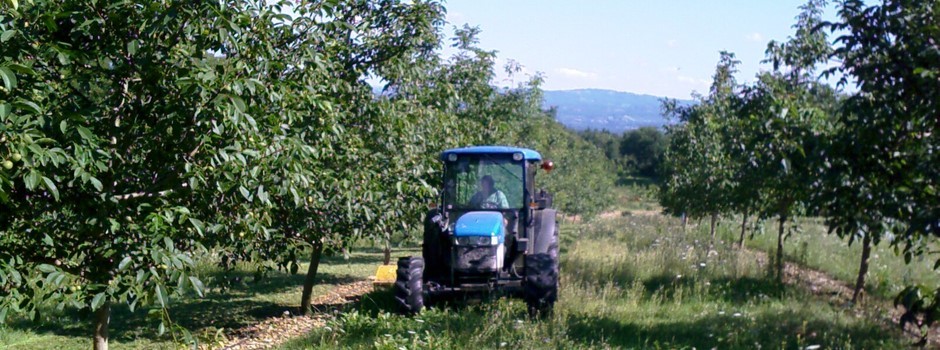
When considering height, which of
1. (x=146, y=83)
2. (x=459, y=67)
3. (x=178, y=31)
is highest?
(x=459, y=67)

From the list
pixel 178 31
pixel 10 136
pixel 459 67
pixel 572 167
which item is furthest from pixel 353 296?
pixel 572 167

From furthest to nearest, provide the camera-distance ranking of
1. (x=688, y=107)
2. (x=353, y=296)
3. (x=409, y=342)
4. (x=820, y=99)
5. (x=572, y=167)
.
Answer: (x=572, y=167) → (x=688, y=107) → (x=353, y=296) → (x=820, y=99) → (x=409, y=342)

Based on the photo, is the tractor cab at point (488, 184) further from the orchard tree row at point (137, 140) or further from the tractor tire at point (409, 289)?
the orchard tree row at point (137, 140)

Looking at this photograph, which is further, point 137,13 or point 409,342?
point 409,342

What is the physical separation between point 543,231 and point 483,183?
1.01 metres

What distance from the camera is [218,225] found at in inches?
215

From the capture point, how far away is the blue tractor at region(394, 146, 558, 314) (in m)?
8.91

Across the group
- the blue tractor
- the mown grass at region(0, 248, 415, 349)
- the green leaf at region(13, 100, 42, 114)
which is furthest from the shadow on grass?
the green leaf at region(13, 100, 42, 114)

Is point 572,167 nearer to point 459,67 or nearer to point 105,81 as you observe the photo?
point 459,67

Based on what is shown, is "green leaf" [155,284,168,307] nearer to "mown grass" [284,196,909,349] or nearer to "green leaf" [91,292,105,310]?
"green leaf" [91,292,105,310]

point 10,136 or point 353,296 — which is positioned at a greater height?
point 10,136

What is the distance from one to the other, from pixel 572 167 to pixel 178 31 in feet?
87.4

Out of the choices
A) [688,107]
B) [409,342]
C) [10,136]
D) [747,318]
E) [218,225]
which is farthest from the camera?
[688,107]

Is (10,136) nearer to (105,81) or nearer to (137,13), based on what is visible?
(137,13)
